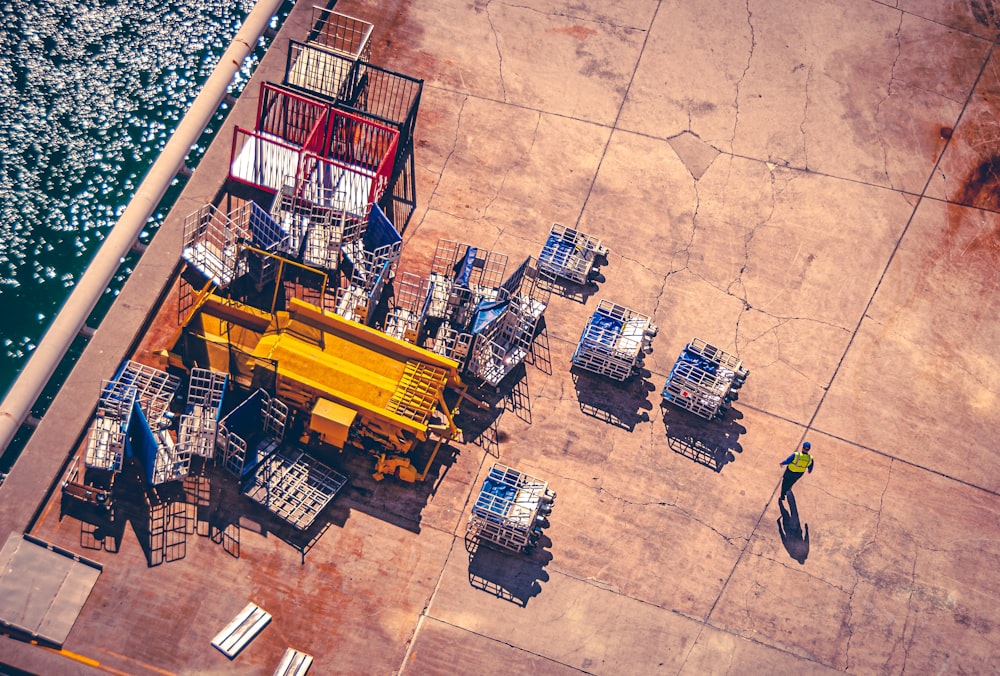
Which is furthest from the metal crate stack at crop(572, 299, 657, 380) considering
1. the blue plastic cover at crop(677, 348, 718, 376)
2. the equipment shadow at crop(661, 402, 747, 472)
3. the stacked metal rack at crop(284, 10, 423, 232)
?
the stacked metal rack at crop(284, 10, 423, 232)

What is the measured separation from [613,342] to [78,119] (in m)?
15.0

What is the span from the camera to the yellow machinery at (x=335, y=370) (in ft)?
61.1

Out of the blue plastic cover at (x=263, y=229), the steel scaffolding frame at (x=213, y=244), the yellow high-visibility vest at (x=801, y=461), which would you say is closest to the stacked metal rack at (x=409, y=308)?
the blue plastic cover at (x=263, y=229)

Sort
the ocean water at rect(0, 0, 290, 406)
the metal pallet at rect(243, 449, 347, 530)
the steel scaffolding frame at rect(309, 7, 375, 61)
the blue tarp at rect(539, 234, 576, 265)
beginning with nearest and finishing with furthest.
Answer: the metal pallet at rect(243, 449, 347, 530) < the blue tarp at rect(539, 234, 576, 265) < the ocean water at rect(0, 0, 290, 406) < the steel scaffolding frame at rect(309, 7, 375, 61)

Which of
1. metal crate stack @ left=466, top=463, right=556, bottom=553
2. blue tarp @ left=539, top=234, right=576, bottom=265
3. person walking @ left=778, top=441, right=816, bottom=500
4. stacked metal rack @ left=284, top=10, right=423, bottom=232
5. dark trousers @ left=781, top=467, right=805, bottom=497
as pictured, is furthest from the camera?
stacked metal rack @ left=284, top=10, right=423, bottom=232

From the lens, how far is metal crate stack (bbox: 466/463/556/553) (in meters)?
18.7

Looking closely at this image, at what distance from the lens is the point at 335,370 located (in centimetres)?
1881

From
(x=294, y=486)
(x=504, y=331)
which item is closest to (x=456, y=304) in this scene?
(x=504, y=331)

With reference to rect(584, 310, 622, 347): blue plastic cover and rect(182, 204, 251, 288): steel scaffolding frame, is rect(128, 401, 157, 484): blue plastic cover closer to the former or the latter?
rect(182, 204, 251, 288): steel scaffolding frame

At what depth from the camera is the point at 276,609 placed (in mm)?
18516

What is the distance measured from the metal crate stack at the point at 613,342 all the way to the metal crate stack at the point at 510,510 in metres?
3.06

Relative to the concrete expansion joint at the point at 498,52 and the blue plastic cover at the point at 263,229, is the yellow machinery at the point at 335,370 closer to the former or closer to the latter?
the blue plastic cover at the point at 263,229

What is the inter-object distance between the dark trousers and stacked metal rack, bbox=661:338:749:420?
1888 mm

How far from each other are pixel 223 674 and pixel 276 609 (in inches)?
60.3
